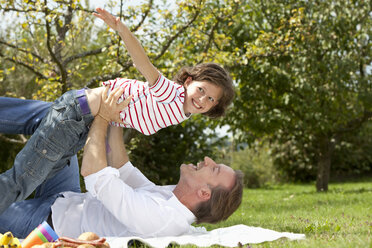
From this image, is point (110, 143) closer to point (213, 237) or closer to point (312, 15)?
point (213, 237)

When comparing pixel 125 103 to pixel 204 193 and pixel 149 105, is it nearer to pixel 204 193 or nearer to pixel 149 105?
pixel 149 105

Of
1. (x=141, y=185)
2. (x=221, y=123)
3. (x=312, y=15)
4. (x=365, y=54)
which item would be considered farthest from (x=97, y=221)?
(x=365, y=54)

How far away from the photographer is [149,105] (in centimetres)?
375

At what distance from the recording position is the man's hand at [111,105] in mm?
3520

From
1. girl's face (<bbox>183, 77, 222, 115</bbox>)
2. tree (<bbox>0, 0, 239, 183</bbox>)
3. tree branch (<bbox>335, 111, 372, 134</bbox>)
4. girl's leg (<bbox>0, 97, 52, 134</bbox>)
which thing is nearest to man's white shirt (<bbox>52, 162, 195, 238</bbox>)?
girl's leg (<bbox>0, 97, 52, 134</bbox>)

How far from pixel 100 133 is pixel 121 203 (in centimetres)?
59

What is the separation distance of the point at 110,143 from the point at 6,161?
6130 millimetres

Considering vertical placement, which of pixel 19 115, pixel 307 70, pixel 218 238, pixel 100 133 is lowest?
pixel 218 238

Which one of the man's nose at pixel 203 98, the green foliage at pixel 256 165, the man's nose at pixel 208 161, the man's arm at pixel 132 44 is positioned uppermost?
the man's arm at pixel 132 44

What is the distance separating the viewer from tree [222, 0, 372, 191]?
12.0 metres

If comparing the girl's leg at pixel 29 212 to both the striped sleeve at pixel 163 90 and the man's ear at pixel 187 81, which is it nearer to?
the striped sleeve at pixel 163 90

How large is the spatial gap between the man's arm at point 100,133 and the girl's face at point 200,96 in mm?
616

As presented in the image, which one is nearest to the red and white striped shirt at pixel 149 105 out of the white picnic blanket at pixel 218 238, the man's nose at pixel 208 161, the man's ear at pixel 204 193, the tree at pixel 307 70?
the man's nose at pixel 208 161

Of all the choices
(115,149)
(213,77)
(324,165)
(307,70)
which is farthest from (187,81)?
(324,165)
